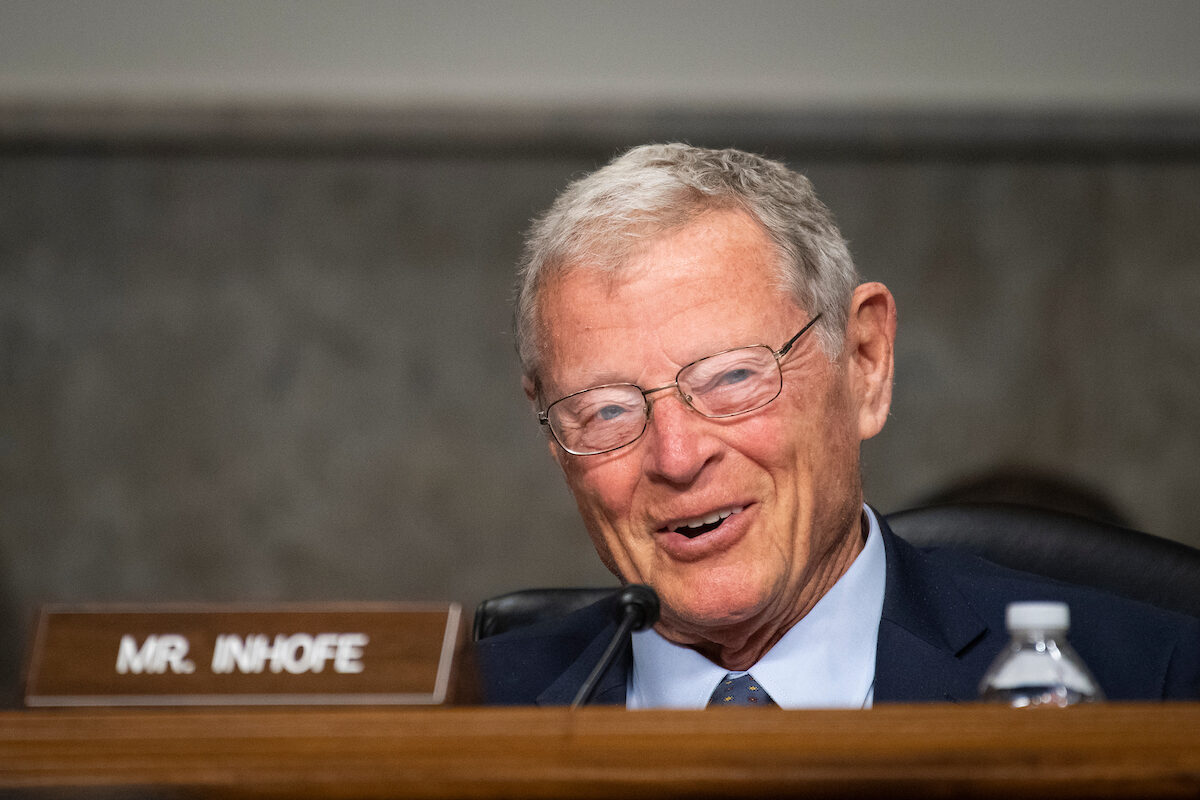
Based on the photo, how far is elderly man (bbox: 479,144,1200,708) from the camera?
140 centimetres

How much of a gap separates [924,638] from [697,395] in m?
0.37

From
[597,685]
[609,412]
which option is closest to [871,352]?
[609,412]

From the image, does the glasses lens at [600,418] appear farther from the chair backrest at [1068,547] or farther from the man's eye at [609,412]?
the chair backrest at [1068,547]

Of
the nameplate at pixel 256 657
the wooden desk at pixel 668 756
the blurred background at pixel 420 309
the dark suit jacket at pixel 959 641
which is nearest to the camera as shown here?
the wooden desk at pixel 668 756

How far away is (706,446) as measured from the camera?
4.60ft

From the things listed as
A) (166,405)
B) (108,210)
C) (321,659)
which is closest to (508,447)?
(166,405)

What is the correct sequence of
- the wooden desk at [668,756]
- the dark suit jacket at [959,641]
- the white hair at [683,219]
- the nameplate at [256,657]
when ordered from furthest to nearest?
the white hair at [683,219] < the dark suit jacket at [959,641] < the nameplate at [256,657] < the wooden desk at [668,756]

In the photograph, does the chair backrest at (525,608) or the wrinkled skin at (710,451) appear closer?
the wrinkled skin at (710,451)

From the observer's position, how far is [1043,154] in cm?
407

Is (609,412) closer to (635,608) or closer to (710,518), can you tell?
(710,518)

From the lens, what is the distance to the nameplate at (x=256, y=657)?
0.87 meters

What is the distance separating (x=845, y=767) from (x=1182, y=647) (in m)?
0.84

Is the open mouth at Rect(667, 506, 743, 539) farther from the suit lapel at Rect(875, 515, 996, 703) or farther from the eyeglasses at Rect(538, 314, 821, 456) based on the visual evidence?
the suit lapel at Rect(875, 515, 996, 703)

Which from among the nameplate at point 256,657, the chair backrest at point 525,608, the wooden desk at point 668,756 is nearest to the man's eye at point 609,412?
the chair backrest at point 525,608
